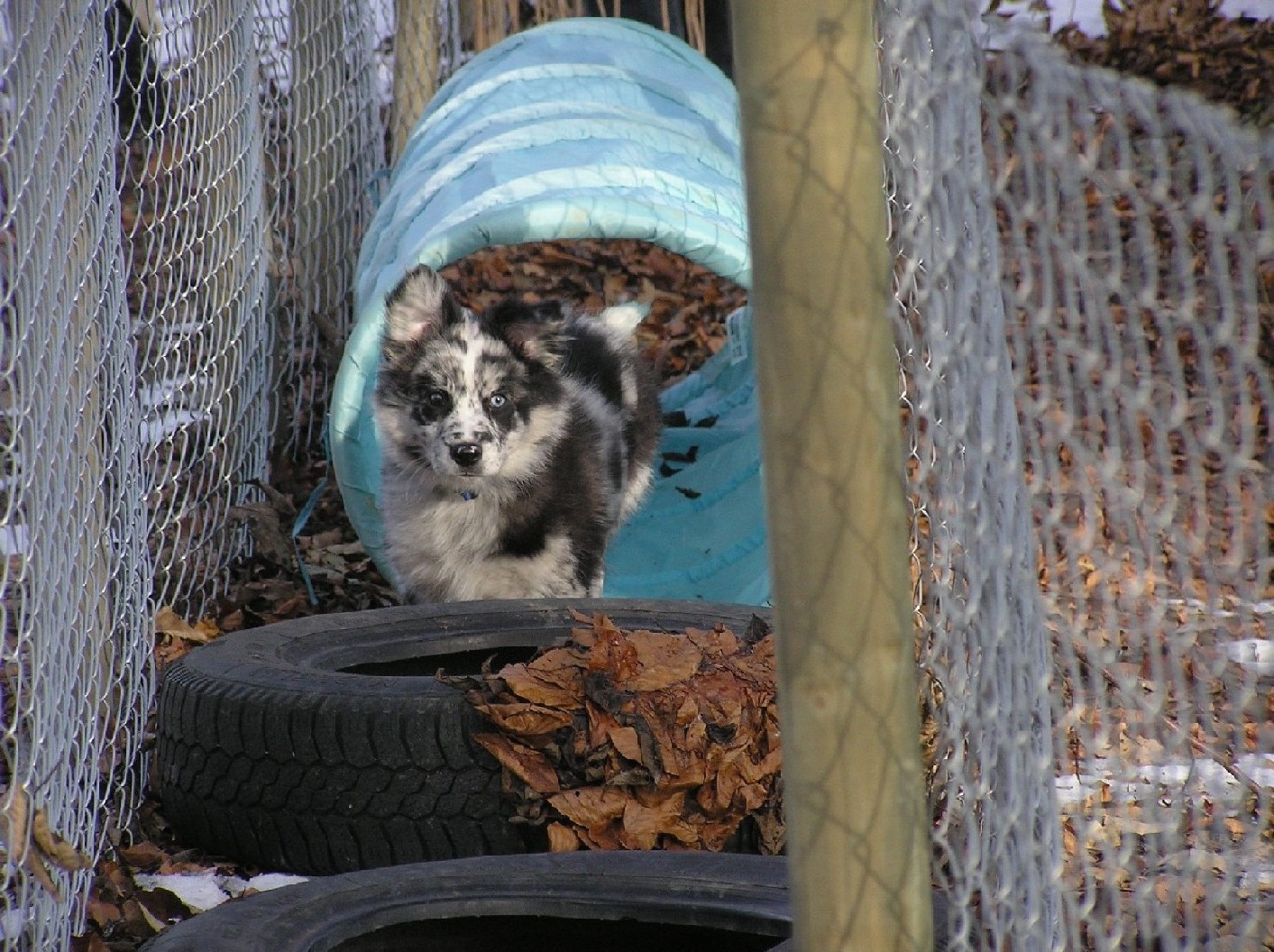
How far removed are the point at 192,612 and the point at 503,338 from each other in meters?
1.45

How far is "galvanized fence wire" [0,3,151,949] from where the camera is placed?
2717 mm

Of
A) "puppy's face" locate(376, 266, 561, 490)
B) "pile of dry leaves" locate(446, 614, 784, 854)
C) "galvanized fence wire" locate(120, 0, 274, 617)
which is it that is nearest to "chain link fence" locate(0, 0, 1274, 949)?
"galvanized fence wire" locate(120, 0, 274, 617)

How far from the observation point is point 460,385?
5223 millimetres

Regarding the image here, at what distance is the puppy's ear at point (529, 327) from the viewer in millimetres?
5496

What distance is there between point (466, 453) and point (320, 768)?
1712mm

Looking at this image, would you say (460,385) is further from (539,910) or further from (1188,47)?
(1188,47)

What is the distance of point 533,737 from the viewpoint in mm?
3373

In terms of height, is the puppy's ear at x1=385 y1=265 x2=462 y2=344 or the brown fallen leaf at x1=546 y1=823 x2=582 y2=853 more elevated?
the puppy's ear at x1=385 y1=265 x2=462 y2=344

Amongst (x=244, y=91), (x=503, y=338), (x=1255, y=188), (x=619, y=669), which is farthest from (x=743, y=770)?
(x=244, y=91)

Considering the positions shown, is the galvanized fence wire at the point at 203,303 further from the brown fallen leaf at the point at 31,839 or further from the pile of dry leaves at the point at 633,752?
the brown fallen leaf at the point at 31,839

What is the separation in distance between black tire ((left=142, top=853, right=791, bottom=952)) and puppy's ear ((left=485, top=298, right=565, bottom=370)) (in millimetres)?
3092

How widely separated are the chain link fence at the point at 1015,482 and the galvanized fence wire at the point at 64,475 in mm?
12

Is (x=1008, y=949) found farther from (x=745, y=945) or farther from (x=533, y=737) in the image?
(x=533, y=737)

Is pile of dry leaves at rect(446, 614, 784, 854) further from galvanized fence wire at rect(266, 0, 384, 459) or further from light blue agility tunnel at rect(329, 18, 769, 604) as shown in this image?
galvanized fence wire at rect(266, 0, 384, 459)
